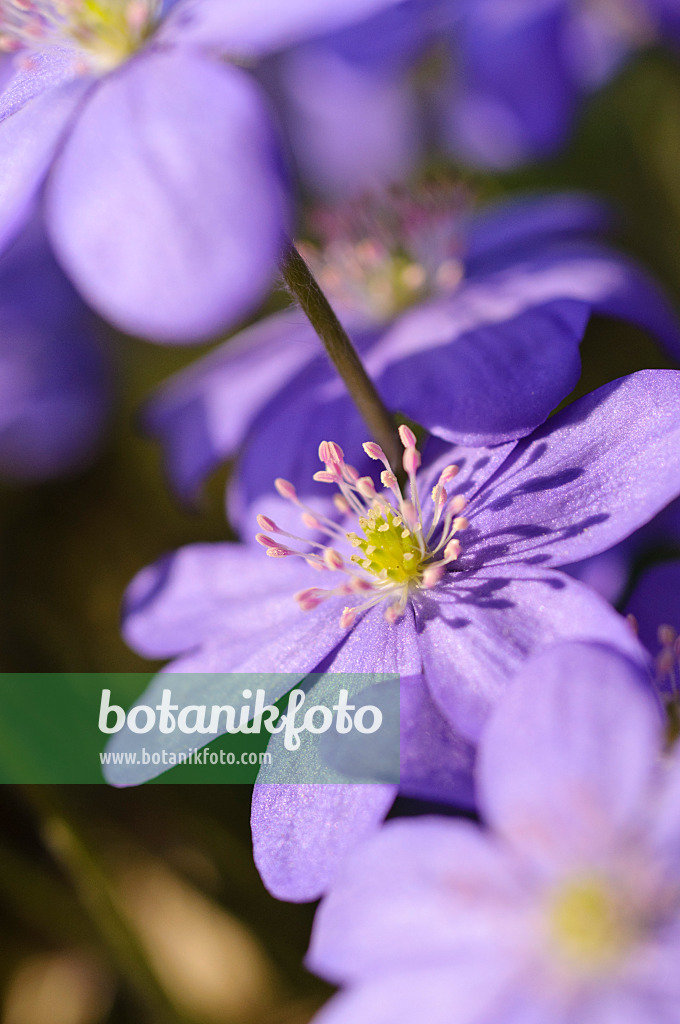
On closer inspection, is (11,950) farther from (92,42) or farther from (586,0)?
(586,0)

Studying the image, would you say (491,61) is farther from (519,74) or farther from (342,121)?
(342,121)

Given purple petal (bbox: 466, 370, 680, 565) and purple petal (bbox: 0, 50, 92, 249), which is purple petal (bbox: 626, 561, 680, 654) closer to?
purple petal (bbox: 466, 370, 680, 565)

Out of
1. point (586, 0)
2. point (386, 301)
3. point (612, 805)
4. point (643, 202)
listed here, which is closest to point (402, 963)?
point (612, 805)

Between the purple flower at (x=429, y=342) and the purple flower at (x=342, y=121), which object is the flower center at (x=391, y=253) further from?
the purple flower at (x=342, y=121)

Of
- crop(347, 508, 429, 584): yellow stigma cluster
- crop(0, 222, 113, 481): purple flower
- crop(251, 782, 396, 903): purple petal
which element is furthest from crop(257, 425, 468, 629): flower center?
crop(0, 222, 113, 481): purple flower

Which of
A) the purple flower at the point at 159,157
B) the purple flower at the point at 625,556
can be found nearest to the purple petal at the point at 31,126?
the purple flower at the point at 159,157

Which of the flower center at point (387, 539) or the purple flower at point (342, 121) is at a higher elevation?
the purple flower at point (342, 121)
